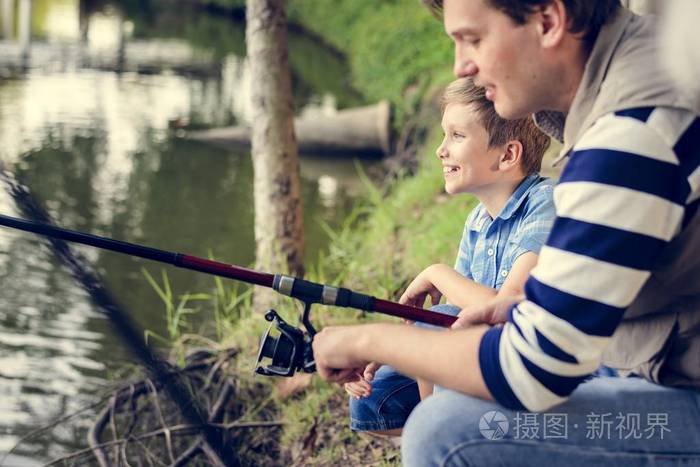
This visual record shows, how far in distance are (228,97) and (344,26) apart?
21.2ft

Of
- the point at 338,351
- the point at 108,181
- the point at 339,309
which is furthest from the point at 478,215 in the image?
the point at 108,181

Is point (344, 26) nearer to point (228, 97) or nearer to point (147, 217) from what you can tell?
point (228, 97)

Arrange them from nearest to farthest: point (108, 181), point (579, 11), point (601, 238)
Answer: point (601, 238), point (579, 11), point (108, 181)

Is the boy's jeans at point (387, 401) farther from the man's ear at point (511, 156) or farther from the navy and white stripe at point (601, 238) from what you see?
the navy and white stripe at point (601, 238)

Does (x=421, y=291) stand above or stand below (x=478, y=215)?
below

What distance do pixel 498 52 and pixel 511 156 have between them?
0.71 meters

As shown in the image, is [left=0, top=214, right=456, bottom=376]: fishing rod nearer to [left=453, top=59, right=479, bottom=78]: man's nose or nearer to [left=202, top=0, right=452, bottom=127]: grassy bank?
[left=453, top=59, right=479, bottom=78]: man's nose

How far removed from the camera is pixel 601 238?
159 centimetres

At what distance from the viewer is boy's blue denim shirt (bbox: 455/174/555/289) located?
90.4 inches

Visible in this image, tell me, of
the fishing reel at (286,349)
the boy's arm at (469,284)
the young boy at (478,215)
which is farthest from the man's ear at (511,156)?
the fishing reel at (286,349)

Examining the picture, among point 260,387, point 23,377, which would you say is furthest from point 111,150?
point 260,387

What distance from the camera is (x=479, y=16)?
5.77 ft

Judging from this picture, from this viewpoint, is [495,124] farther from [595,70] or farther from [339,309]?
[339,309]

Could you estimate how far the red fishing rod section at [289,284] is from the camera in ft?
6.53
